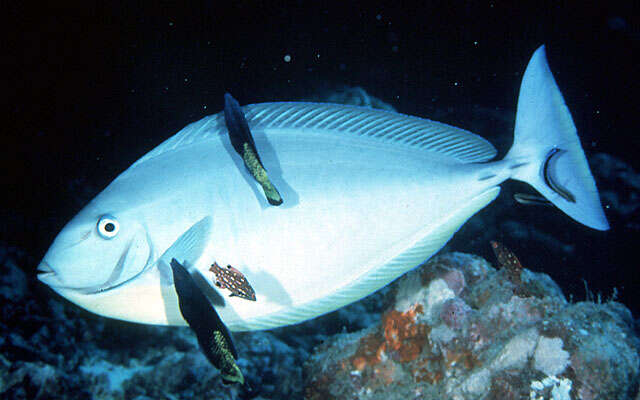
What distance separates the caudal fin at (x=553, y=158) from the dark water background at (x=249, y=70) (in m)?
2.91

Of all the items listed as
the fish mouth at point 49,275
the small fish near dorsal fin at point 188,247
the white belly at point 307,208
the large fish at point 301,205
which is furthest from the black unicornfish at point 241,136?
the fish mouth at point 49,275

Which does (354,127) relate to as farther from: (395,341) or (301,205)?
(395,341)

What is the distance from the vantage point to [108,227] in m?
1.36

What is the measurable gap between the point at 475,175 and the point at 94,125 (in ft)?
13.5

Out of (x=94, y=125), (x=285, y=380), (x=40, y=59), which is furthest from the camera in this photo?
(x=94, y=125)

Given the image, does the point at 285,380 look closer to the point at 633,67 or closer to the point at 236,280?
the point at 236,280

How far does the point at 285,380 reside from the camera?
9.50 ft

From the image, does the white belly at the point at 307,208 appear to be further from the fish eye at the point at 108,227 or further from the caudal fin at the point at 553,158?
the caudal fin at the point at 553,158

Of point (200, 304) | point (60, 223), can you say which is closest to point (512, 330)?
point (200, 304)

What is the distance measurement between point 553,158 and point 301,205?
133cm

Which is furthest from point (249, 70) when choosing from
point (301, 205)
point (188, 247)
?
point (188, 247)

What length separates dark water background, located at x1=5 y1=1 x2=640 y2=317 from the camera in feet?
10.8

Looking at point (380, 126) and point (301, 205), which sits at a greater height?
point (380, 126)

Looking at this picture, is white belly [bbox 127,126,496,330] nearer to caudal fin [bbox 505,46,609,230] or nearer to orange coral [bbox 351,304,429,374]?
caudal fin [bbox 505,46,609,230]
